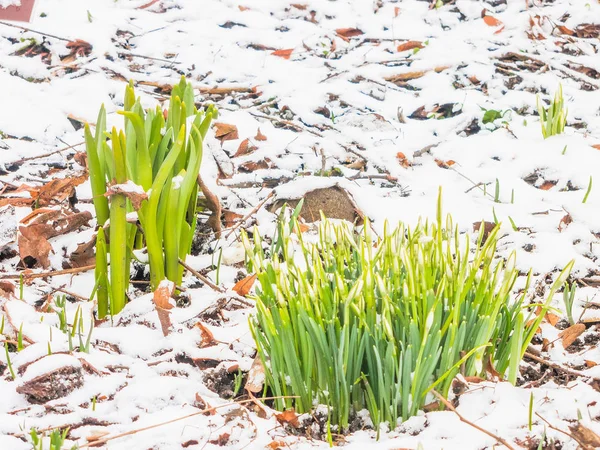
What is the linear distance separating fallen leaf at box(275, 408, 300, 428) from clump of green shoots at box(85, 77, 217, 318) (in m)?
0.67

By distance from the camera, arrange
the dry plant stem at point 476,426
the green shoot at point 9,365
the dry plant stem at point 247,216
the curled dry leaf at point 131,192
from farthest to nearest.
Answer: the dry plant stem at point 247,216 → the curled dry leaf at point 131,192 → the green shoot at point 9,365 → the dry plant stem at point 476,426

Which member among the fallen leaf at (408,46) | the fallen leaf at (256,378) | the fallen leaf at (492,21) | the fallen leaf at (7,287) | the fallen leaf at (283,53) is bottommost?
the fallen leaf at (256,378)

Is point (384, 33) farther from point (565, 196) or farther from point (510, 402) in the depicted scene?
point (510, 402)

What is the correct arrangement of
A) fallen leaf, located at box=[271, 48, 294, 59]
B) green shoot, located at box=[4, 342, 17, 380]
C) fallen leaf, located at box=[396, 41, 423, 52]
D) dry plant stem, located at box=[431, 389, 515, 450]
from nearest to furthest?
dry plant stem, located at box=[431, 389, 515, 450] → green shoot, located at box=[4, 342, 17, 380] → fallen leaf, located at box=[271, 48, 294, 59] → fallen leaf, located at box=[396, 41, 423, 52]

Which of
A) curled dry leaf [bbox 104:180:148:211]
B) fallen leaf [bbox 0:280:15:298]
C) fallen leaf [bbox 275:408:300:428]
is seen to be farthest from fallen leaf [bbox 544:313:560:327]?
fallen leaf [bbox 0:280:15:298]

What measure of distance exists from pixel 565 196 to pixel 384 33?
6.60 ft

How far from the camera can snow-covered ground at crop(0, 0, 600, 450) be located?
1.52 m

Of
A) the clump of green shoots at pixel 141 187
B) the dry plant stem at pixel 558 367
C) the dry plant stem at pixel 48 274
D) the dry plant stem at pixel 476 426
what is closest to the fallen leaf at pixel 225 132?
the clump of green shoots at pixel 141 187

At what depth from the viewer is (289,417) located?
150 cm

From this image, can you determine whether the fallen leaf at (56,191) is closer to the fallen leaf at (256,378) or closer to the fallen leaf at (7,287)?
the fallen leaf at (7,287)

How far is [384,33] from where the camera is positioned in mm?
4301

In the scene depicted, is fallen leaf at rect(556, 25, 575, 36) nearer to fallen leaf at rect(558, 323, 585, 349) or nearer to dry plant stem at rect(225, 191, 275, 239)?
dry plant stem at rect(225, 191, 275, 239)

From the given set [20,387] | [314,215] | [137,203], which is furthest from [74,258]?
[314,215]

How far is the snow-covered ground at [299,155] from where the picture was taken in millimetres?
1519
